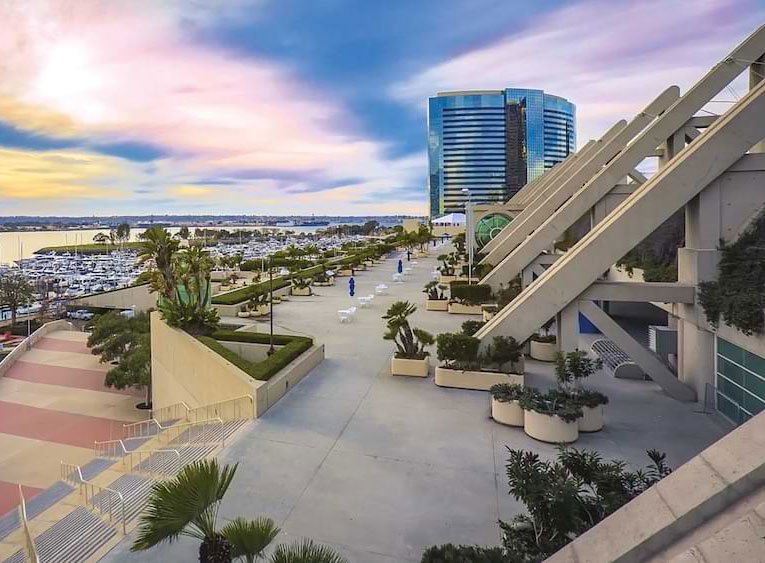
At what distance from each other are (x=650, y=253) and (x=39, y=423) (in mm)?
25504

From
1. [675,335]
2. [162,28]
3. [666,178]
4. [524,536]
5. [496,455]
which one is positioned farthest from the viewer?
[162,28]

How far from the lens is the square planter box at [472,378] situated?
43.5 ft

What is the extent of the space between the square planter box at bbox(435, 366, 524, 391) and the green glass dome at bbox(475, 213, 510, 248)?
32.0 metres

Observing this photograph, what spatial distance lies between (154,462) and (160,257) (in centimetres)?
1122

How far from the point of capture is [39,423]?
2089 cm

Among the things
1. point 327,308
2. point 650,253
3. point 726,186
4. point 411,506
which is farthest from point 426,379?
point 327,308

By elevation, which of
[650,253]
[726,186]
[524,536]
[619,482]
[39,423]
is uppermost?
[726,186]

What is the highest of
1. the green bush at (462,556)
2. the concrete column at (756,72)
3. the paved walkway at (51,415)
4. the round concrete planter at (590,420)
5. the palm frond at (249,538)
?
the concrete column at (756,72)

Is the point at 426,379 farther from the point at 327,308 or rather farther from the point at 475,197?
the point at 475,197

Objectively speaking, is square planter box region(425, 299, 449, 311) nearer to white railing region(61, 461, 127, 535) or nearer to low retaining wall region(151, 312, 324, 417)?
low retaining wall region(151, 312, 324, 417)

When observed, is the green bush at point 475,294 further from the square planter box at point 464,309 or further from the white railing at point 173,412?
the white railing at point 173,412

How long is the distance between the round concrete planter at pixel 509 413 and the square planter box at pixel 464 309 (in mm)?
12849

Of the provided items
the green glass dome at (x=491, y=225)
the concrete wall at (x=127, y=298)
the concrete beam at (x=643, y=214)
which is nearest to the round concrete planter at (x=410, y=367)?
the concrete beam at (x=643, y=214)

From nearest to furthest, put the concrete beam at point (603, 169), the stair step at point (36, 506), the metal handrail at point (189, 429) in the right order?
the stair step at point (36, 506) < the metal handrail at point (189, 429) < the concrete beam at point (603, 169)
